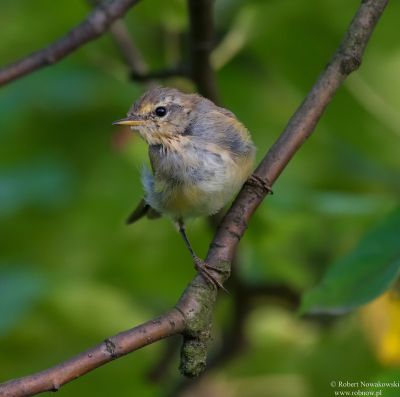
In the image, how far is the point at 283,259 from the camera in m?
4.61

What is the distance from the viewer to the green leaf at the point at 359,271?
293 cm

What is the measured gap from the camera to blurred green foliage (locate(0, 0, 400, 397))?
409 cm

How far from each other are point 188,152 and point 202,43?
54 cm

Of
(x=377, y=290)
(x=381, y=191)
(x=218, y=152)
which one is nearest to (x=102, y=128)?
(x=218, y=152)

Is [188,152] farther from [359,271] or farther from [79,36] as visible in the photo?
[359,271]

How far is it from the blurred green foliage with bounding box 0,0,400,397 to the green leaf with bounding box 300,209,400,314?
709mm

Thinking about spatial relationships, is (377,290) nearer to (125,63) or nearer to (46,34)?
(125,63)

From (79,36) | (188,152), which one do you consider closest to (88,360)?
(79,36)

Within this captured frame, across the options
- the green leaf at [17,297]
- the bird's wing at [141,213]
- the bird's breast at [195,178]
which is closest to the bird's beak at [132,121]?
the bird's breast at [195,178]

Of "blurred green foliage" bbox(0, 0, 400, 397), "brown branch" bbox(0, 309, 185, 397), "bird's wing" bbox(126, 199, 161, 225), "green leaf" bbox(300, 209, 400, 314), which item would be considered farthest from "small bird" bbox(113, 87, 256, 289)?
"brown branch" bbox(0, 309, 185, 397)

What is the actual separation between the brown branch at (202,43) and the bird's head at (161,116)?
13cm

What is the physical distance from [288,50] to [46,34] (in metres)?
1.45

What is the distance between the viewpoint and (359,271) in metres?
3.02

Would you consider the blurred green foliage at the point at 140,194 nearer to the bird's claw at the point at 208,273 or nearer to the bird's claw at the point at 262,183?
the bird's claw at the point at 262,183
